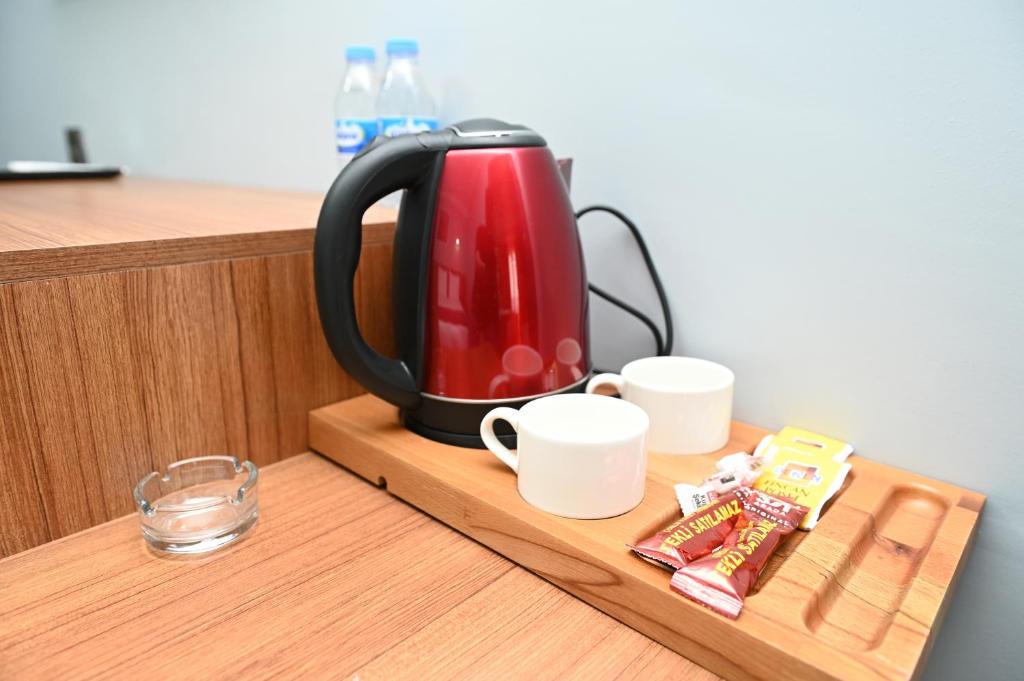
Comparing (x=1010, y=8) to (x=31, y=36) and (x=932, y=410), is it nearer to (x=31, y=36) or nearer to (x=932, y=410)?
(x=932, y=410)

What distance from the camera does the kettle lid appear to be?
22.0 inches

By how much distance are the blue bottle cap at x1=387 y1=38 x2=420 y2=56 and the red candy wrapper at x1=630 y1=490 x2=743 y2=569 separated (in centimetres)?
63

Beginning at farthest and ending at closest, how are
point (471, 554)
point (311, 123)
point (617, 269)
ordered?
point (311, 123) → point (617, 269) → point (471, 554)

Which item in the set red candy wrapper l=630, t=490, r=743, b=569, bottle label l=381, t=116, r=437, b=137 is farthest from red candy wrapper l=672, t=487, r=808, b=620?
bottle label l=381, t=116, r=437, b=137

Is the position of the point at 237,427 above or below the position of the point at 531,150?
below

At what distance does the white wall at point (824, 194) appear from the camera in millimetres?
519

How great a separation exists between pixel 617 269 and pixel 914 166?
289mm

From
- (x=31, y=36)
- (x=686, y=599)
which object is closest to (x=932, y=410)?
(x=686, y=599)

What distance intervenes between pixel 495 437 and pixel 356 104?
609 mm

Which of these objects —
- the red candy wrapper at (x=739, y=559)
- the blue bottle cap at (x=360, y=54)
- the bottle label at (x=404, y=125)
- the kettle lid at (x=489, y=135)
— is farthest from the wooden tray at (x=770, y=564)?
the blue bottle cap at (x=360, y=54)

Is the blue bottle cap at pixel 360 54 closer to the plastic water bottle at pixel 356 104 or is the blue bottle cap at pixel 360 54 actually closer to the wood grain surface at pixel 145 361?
the plastic water bottle at pixel 356 104

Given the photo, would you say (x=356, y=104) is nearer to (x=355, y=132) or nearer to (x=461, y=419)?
(x=355, y=132)

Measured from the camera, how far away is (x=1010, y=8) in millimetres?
483

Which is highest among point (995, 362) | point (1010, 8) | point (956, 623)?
point (1010, 8)
